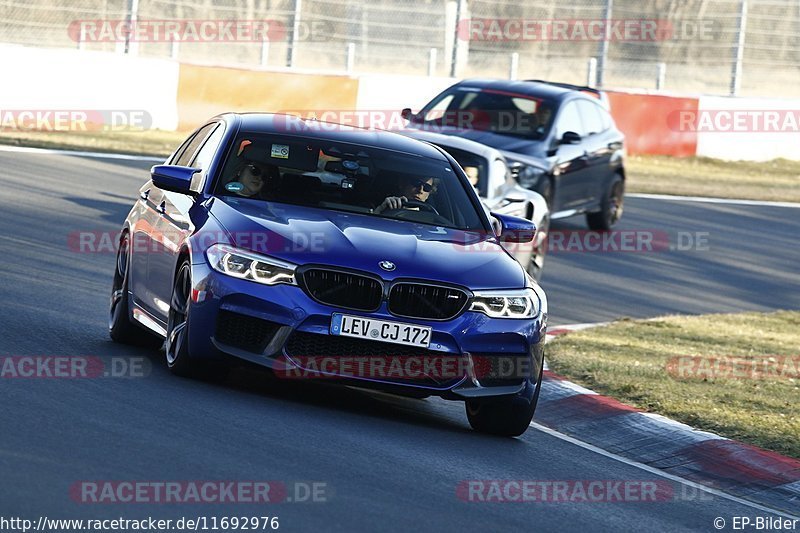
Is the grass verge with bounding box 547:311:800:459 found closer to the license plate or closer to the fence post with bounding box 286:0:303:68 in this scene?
the license plate

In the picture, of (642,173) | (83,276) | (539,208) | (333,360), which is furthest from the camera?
(642,173)

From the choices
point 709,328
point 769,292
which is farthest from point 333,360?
point 769,292

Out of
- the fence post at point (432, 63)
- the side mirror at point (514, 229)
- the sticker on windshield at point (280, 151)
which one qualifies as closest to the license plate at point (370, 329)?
the sticker on windshield at point (280, 151)

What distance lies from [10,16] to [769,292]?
1465cm

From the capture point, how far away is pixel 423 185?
984 cm

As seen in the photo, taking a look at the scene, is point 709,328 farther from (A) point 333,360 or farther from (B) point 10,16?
(B) point 10,16

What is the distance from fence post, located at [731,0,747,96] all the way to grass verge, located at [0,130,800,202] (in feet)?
5.46

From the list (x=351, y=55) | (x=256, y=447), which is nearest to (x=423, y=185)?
(x=256, y=447)

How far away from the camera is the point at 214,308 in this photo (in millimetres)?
8539

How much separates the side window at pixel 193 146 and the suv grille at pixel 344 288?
226cm

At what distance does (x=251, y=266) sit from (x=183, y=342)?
24.5 inches

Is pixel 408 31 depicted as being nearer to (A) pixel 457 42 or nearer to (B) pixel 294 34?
(A) pixel 457 42

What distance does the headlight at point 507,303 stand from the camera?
8695 mm

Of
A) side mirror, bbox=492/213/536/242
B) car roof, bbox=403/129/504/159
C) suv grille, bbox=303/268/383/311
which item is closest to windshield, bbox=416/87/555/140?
car roof, bbox=403/129/504/159
